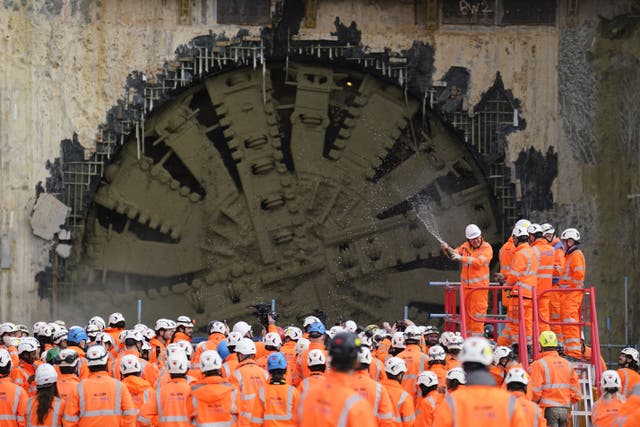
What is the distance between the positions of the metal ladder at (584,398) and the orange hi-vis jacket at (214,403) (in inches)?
185

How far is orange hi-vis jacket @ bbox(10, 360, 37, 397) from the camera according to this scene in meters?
14.3

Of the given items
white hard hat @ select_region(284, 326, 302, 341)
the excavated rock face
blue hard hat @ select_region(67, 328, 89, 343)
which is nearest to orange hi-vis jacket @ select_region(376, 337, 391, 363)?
white hard hat @ select_region(284, 326, 302, 341)

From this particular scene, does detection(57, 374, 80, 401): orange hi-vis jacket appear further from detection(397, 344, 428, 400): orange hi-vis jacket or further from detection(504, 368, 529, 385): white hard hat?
detection(504, 368, 529, 385): white hard hat

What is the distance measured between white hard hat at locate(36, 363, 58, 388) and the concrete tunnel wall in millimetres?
10189

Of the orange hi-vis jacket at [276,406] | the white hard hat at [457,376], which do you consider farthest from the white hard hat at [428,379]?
the orange hi-vis jacket at [276,406]

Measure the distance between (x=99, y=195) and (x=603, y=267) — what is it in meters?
8.79

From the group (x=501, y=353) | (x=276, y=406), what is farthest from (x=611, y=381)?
(x=276, y=406)

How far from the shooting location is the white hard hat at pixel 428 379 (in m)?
13.2

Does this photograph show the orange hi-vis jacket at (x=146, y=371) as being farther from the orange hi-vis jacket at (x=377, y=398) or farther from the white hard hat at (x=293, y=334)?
the orange hi-vis jacket at (x=377, y=398)

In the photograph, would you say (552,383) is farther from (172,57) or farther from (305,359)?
(172,57)

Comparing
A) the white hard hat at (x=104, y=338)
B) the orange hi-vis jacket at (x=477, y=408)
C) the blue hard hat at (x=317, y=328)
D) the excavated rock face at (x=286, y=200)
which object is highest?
the excavated rock face at (x=286, y=200)

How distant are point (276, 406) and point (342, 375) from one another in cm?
322

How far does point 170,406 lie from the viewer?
12.1 meters

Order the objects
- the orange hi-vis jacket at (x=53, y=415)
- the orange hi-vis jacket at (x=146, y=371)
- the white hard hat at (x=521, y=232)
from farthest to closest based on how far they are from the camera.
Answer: the white hard hat at (x=521, y=232) → the orange hi-vis jacket at (x=146, y=371) → the orange hi-vis jacket at (x=53, y=415)
